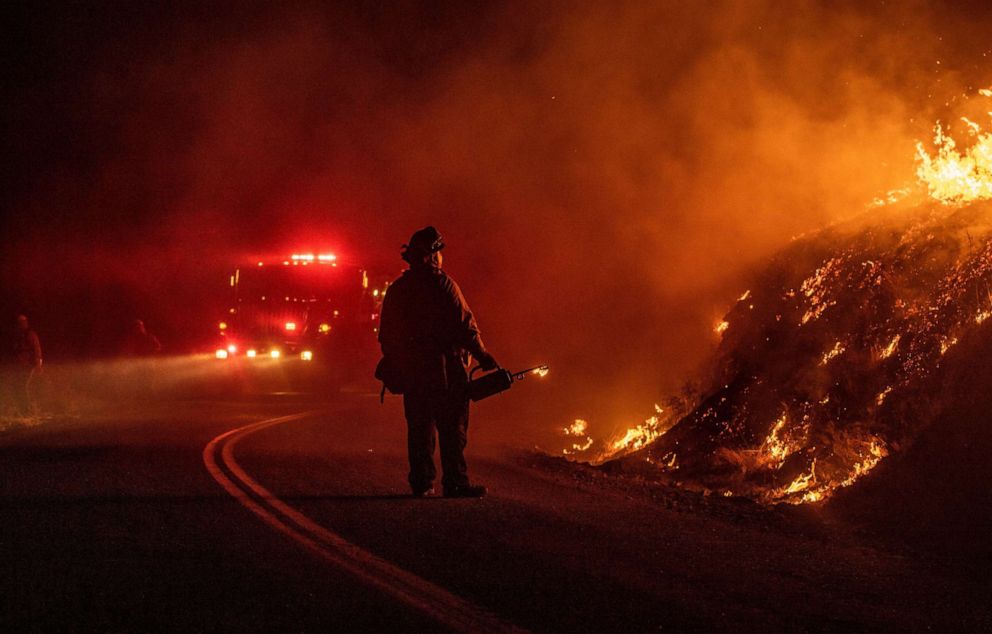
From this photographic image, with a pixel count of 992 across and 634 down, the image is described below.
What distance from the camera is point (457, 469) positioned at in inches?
321

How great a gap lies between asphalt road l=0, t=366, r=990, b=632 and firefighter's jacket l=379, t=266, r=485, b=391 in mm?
984

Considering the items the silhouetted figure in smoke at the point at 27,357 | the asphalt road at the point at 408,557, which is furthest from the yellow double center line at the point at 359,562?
the silhouetted figure in smoke at the point at 27,357

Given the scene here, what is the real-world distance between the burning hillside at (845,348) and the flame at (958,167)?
18 mm

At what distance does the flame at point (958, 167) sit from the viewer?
1071 cm

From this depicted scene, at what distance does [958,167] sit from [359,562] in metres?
8.39

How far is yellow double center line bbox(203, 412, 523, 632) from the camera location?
15.6 ft

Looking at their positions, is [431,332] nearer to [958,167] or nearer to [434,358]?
[434,358]

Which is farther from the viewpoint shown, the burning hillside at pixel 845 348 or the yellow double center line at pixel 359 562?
the burning hillside at pixel 845 348

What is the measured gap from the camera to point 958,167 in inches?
438

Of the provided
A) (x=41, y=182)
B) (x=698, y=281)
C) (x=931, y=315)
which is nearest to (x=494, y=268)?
(x=698, y=281)

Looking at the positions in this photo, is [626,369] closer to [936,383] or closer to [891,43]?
[891,43]

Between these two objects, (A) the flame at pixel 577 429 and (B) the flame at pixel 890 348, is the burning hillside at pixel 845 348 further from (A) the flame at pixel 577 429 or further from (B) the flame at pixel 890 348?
(A) the flame at pixel 577 429

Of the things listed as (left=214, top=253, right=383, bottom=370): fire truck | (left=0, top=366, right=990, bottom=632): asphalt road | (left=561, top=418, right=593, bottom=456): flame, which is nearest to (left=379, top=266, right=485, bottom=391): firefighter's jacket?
(left=0, top=366, right=990, bottom=632): asphalt road

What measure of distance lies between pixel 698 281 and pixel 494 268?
15478mm
